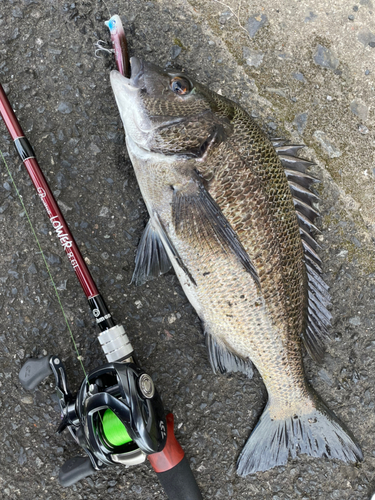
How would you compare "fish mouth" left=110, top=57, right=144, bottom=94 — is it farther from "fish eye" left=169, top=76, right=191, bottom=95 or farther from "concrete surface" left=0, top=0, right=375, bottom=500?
"concrete surface" left=0, top=0, right=375, bottom=500

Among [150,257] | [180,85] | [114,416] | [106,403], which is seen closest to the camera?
[106,403]

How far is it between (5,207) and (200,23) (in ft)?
4.68

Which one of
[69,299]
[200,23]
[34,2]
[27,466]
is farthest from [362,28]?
[27,466]

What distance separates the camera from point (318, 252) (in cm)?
211

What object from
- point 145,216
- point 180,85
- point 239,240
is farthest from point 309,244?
point 180,85

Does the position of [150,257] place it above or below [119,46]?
below

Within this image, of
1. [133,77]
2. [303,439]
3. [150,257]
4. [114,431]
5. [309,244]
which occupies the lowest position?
[303,439]

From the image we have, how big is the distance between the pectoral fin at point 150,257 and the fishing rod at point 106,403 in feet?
0.90

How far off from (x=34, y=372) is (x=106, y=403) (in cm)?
50

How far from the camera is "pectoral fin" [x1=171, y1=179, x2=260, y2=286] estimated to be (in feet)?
5.45

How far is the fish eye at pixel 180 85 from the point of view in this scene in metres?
1.72

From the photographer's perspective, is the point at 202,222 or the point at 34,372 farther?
the point at 34,372

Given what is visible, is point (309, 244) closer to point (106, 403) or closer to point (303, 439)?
point (303, 439)

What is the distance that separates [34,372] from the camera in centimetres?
180
